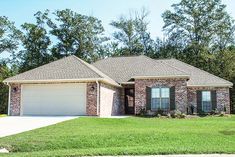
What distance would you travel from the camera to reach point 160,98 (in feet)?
82.6

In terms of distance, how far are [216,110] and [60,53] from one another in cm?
2554

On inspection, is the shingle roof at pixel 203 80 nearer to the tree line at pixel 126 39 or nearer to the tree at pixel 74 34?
the tree line at pixel 126 39

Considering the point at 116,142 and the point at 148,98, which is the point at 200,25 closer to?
the point at 148,98

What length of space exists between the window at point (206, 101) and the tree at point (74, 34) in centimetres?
2258

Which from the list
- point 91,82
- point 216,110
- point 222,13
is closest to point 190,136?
point 91,82

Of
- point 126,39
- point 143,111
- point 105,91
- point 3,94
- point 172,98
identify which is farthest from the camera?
point 126,39

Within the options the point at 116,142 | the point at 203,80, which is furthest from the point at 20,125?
the point at 203,80

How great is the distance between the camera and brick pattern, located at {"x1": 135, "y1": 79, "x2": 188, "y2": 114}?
982 inches

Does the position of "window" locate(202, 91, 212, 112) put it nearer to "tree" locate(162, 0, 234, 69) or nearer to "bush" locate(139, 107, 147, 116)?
"bush" locate(139, 107, 147, 116)

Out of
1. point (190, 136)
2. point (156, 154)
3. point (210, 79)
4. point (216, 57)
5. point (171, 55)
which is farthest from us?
point (171, 55)

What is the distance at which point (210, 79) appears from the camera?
2744 centimetres

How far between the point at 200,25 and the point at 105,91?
76.5 ft

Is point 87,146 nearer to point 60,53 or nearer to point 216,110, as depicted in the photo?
point 216,110

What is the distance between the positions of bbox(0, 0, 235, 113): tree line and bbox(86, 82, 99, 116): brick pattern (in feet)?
65.1
